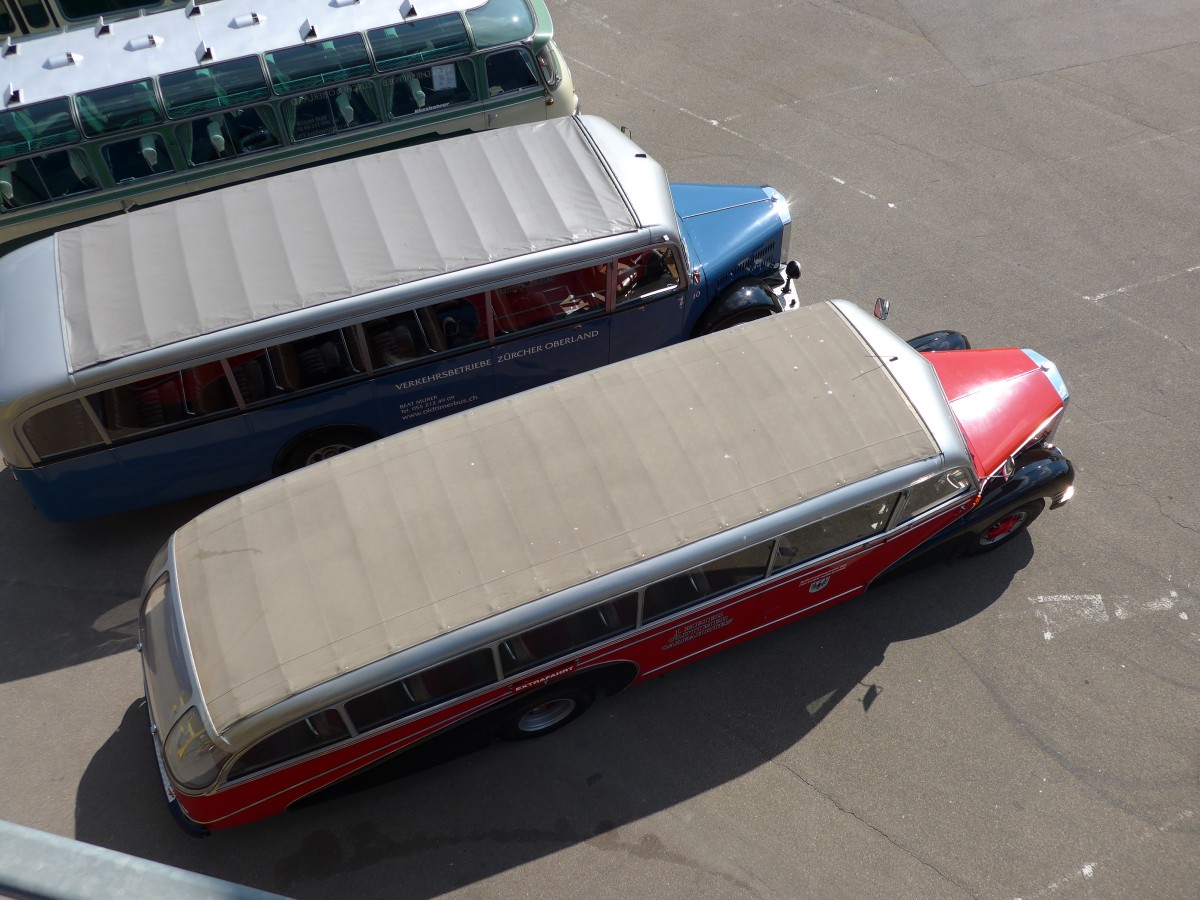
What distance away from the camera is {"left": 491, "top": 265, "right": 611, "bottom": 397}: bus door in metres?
7.80

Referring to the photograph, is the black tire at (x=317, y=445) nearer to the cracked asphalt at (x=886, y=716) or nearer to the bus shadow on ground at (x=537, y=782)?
the cracked asphalt at (x=886, y=716)

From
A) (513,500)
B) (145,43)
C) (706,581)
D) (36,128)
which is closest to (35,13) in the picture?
(145,43)

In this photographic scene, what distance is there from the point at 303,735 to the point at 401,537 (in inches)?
52.8

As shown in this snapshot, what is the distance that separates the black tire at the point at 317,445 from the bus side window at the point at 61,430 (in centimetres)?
146

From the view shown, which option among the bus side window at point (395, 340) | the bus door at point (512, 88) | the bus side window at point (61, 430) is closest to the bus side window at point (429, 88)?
the bus door at point (512, 88)

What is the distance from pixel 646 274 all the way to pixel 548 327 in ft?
3.29

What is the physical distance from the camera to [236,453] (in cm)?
768

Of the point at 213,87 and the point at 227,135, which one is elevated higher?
the point at 213,87

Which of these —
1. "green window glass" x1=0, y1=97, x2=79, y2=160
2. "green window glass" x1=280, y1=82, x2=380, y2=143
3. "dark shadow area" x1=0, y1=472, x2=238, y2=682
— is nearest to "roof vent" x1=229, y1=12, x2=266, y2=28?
"green window glass" x1=280, y1=82, x2=380, y2=143

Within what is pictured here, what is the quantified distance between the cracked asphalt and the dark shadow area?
0.02m

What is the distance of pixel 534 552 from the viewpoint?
587 cm

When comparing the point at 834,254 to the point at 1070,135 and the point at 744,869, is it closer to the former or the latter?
the point at 1070,135

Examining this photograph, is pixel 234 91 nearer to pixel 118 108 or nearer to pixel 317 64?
pixel 317 64

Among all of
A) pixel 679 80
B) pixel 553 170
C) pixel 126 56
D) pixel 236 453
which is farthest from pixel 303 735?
pixel 679 80
